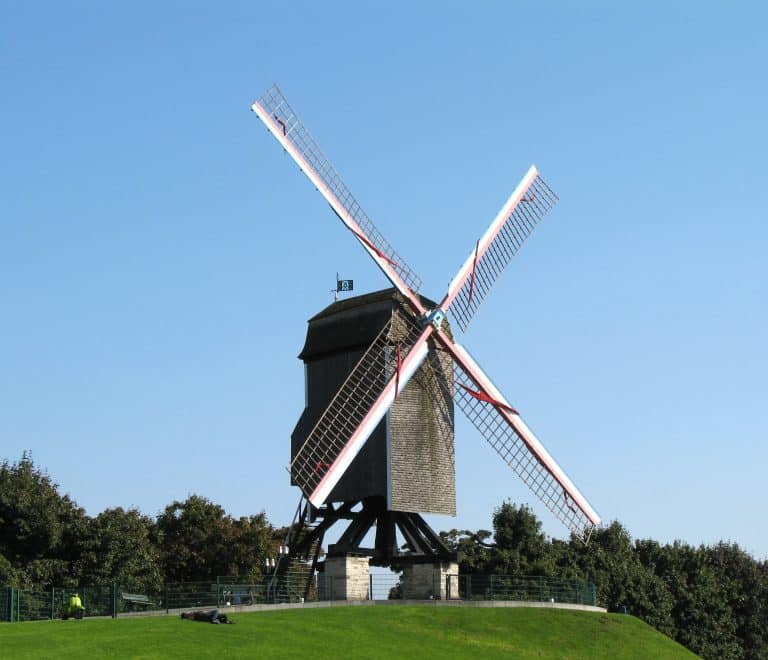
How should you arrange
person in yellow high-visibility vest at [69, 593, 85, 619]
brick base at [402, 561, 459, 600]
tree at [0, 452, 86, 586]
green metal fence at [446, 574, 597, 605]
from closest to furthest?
person in yellow high-visibility vest at [69, 593, 85, 619]
brick base at [402, 561, 459, 600]
green metal fence at [446, 574, 597, 605]
tree at [0, 452, 86, 586]

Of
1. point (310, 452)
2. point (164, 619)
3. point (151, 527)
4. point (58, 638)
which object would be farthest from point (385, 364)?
point (151, 527)

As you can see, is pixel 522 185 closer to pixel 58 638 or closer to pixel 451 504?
pixel 451 504

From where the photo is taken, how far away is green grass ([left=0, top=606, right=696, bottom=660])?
34.4 m

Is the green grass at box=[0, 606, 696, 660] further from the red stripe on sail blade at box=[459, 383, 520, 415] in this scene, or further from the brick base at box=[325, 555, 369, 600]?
the red stripe on sail blade at box=[459, 383, 520, 415]

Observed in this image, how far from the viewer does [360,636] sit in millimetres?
39969

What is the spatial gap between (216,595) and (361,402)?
845 centimetres

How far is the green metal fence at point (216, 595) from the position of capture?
41.8m

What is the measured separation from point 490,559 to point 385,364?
18.7m

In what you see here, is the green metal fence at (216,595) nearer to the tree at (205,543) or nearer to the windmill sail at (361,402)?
the windmill sail at (361,402)

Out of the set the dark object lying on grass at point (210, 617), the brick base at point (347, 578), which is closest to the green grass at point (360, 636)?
the dark object lying on grass at point (210, 617)

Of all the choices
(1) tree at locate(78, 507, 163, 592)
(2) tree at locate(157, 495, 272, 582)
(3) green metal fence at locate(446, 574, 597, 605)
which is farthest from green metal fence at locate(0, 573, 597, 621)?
(2) tree at locate(157, 495, 272, 582)

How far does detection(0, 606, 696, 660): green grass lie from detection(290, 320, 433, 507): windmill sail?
518 cm

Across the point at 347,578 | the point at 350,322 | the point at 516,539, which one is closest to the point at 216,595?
the point at 347,578

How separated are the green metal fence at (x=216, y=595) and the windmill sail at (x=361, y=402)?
4472mm
